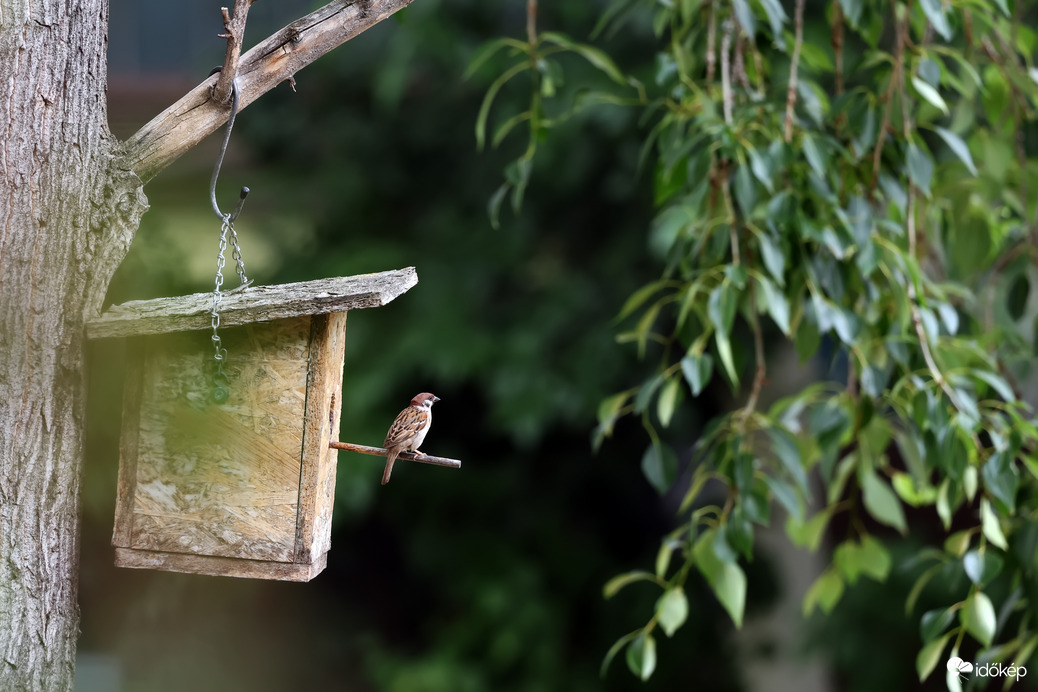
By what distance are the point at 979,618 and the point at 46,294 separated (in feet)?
3.73

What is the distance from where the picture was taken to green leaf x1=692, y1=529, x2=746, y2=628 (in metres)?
1.34

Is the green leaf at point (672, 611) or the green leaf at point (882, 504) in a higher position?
the green leaf at point (882, 504)

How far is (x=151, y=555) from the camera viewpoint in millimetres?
1167

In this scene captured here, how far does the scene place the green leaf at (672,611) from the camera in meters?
1.36

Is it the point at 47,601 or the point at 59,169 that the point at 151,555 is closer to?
the point at 47,601

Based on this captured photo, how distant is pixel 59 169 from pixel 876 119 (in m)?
1.01

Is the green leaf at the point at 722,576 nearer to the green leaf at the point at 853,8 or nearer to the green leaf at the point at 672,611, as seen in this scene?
the green leaf at the point at 672,611

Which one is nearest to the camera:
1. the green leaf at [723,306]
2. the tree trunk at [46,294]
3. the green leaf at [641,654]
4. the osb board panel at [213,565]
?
the tree trunk at [46,294]

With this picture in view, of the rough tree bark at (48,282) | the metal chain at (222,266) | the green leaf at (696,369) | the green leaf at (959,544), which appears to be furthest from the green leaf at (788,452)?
the rough tree bark at (48,282)

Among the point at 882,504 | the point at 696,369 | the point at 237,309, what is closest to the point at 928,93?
the point at 696,369

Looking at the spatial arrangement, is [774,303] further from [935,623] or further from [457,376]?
[457,376]

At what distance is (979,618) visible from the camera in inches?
50.6

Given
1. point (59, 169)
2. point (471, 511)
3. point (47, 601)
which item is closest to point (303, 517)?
point (47, 601)

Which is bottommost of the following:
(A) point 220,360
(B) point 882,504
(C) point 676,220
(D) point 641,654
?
(D) point 641,654
